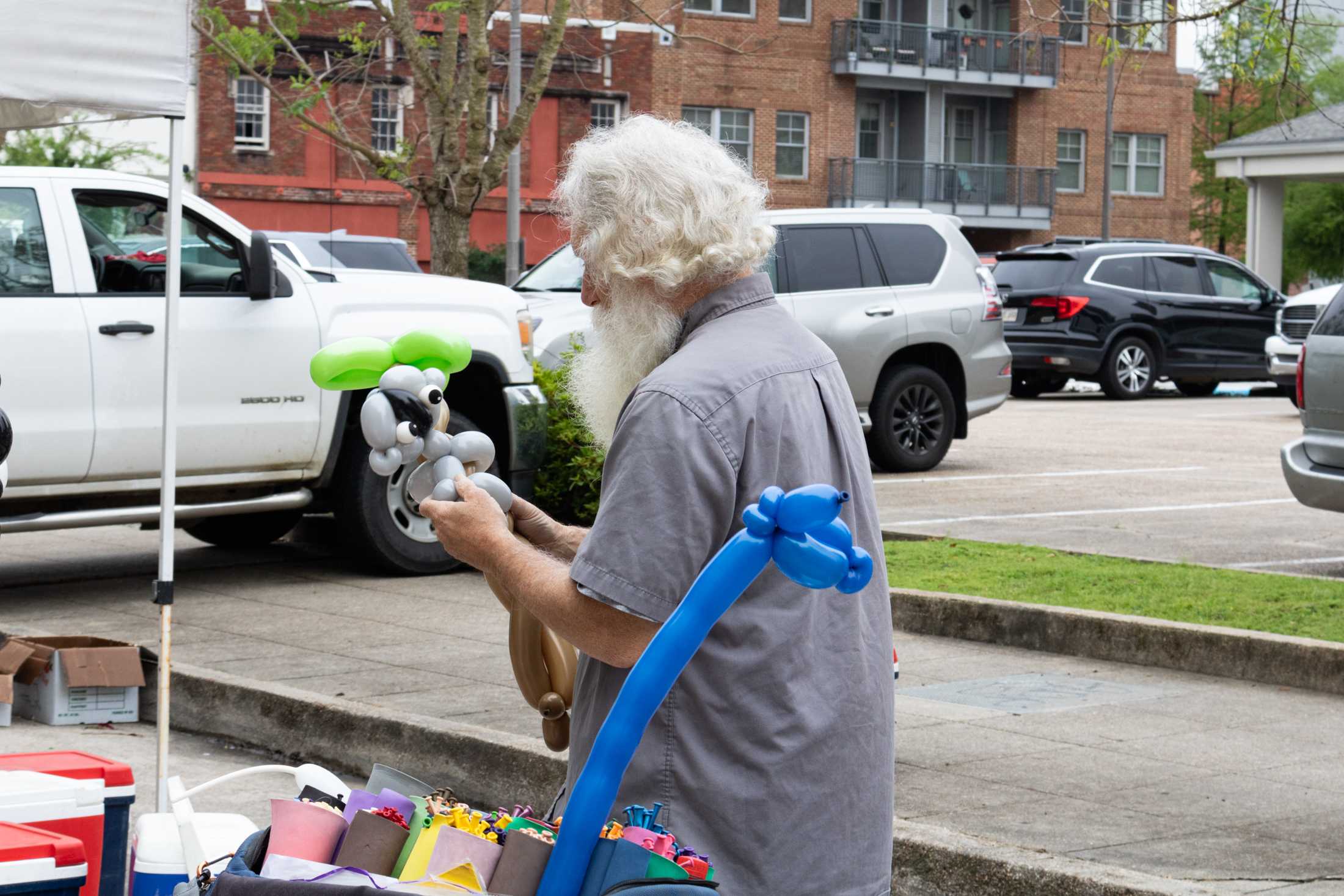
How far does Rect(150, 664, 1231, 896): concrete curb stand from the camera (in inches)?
171

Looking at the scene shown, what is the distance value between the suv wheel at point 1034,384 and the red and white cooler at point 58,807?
21.2 metres

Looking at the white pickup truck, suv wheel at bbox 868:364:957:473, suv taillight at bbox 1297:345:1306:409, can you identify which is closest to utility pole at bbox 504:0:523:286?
suv wheel at bbox 868:364:957:473

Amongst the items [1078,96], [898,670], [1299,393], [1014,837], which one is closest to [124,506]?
[898,670]

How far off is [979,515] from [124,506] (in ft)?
18.6

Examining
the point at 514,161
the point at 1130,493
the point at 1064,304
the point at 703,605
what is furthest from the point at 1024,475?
the point at 514,161

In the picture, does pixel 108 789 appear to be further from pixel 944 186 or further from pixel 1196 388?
pixel 944 186

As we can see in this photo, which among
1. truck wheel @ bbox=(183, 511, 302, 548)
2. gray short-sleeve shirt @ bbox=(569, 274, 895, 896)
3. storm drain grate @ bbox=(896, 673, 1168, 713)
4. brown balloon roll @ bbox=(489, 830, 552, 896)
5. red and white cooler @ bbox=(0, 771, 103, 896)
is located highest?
gray short-sleeve shirt @ bbox=(569, 274, 895, 896)

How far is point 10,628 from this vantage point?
803 cm

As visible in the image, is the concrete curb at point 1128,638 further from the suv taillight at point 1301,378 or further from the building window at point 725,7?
the building window at point 725,7

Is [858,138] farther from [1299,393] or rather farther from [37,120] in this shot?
[37,120]

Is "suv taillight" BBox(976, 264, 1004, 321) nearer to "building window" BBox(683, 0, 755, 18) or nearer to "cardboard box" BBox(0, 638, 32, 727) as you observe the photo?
"cardboard box" BBox(0, 638, 32, 727)

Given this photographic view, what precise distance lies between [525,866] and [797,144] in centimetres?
4394

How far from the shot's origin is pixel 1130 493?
12945 millimetres

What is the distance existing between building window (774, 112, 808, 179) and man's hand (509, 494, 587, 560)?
42.6 m
